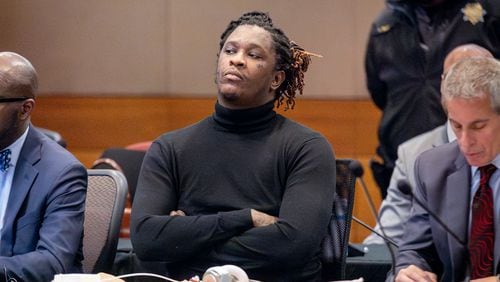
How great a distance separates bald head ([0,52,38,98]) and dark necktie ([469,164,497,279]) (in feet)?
5.35

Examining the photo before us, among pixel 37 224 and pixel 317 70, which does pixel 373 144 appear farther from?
pixel 37 224

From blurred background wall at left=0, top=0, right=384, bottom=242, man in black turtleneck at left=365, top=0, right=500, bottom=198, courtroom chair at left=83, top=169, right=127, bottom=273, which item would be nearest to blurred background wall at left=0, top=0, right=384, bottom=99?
blurred background wall at left=0, top=0, right=384, bottom=242

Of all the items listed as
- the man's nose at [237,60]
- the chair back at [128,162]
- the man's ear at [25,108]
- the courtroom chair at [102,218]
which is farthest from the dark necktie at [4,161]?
the chair back at [128,162]

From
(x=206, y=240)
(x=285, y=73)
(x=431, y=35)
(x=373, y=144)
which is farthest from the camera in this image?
(x=373, y=144)

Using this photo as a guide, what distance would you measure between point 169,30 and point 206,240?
4442mm

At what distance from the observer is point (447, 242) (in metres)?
3.32

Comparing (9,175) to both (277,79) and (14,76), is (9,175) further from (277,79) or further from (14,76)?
(277,79)

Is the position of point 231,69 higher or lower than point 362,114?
higher

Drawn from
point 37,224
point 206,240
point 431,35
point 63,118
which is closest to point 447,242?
point 206,240

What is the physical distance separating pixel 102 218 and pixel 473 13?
267cm

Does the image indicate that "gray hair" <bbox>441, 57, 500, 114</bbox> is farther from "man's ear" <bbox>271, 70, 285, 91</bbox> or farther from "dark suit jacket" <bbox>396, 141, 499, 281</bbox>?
"man's ear" <bbox>271, 70, 285, 91</bbox>

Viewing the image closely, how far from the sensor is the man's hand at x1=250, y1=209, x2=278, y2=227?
142 inches

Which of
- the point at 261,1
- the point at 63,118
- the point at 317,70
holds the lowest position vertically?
the point at 63,118

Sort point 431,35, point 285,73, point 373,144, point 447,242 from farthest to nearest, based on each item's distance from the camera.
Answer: point 373,144 < point 431,35 < point 285,73 < point 447,242
